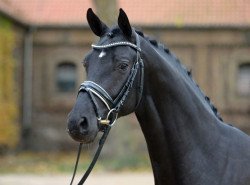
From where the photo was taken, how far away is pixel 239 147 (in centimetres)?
411

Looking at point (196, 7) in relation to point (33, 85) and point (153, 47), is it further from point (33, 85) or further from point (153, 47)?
point (153, 47)

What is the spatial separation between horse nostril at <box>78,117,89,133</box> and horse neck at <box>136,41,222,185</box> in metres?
0.51

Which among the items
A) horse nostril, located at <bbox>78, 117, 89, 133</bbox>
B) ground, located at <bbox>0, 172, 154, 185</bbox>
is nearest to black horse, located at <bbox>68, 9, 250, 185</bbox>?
horse nostril, located at <bbox>78, 117, 89, 133</bbox>

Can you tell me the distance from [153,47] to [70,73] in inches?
783

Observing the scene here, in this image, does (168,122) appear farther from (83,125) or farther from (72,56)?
(72,56)

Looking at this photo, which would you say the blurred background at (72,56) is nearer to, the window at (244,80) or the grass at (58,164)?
the window at (244,80)

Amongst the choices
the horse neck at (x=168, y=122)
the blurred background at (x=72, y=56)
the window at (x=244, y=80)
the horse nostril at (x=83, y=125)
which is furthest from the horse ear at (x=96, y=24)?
the window at (x=244, y=80)

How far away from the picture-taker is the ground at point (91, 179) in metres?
14.0

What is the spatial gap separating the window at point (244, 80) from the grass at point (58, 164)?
617 centimetres

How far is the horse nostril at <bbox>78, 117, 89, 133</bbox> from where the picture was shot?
365cm

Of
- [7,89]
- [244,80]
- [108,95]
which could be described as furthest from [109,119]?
[244,80]

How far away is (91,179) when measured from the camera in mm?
14773

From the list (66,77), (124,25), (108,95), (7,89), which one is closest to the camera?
(108,95)

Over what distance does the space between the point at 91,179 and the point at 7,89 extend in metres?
8.13
